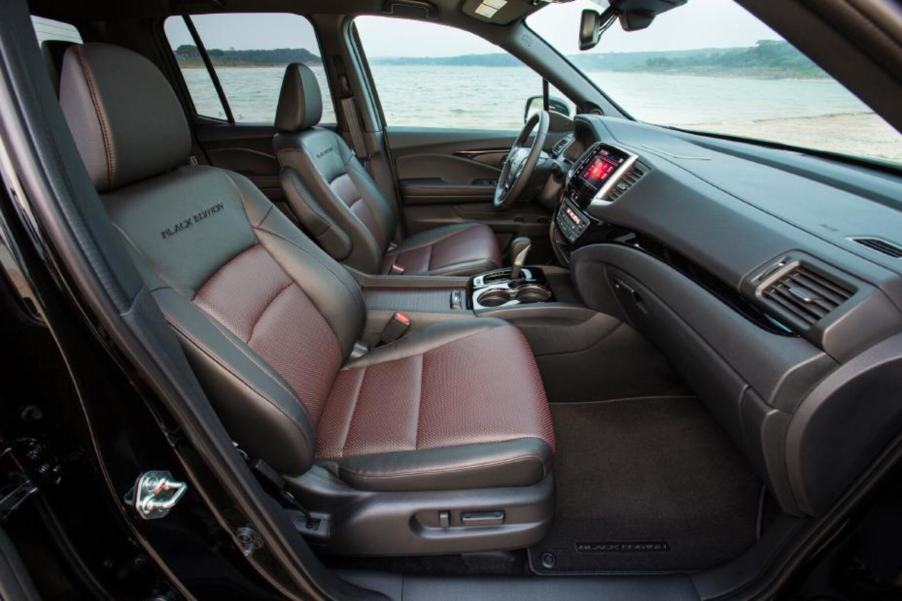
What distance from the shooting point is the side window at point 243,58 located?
297cm

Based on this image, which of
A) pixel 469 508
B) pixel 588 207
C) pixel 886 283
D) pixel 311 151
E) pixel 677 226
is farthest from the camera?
pixel 311 151

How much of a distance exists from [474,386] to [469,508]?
0.97ft

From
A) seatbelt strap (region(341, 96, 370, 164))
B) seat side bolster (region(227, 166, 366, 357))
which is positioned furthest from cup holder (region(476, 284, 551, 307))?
seatbelt strap (region(341, 96, 370, 164))

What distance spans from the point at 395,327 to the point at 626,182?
85cm

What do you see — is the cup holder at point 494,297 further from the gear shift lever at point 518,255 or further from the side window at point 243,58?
the side window at point 243,58

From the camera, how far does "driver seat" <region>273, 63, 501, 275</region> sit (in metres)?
2.17

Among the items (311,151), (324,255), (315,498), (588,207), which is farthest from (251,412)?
(311,151)

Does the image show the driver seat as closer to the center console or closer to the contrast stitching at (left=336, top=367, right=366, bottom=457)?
the center console

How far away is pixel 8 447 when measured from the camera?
61 cm

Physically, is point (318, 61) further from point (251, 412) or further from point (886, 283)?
point (886, 283)

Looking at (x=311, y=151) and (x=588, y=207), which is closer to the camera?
(x=588, y=207)

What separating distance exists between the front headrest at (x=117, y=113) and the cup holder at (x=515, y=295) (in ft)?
3.57

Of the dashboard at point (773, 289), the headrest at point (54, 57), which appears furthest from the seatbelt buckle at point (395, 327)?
the headrest at point (54, 57)

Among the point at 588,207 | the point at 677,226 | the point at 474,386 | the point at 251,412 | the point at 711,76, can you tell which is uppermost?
the point at 711,76
